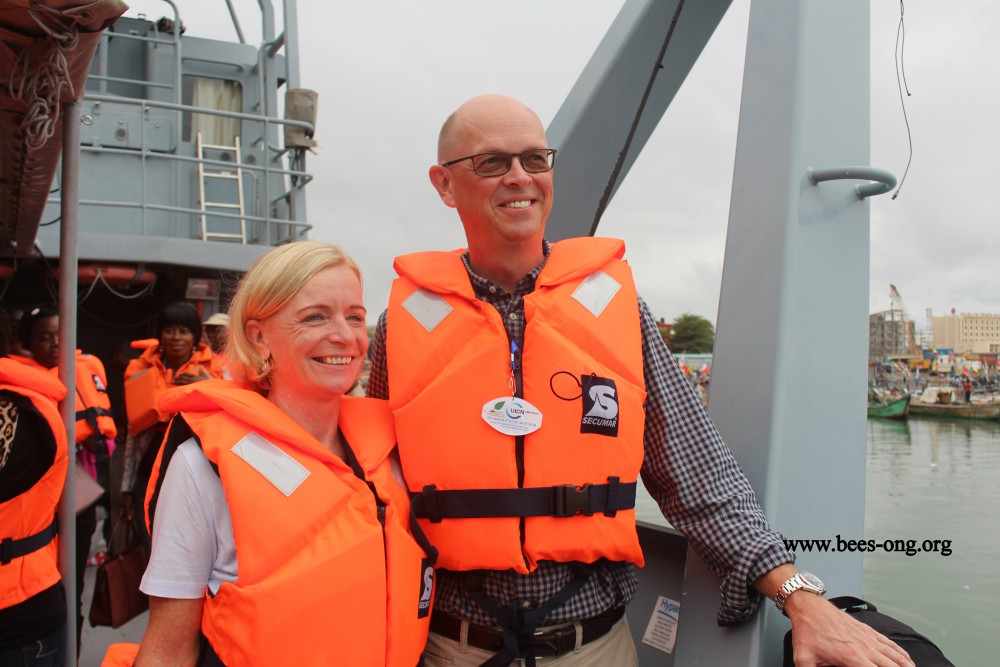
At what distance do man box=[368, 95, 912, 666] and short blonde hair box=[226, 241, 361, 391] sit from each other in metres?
0.29

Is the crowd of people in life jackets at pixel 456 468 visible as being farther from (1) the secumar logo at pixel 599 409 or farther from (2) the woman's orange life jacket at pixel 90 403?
(2) the woman's orange life jacket at pixel 90 403

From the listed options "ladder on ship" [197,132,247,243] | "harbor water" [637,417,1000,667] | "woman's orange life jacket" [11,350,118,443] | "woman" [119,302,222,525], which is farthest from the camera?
"ladder on ship" [197,132,247,243]

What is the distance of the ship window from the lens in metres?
8.93

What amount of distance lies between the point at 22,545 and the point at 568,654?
5.92 ft

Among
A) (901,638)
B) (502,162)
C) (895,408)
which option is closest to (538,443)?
(502,162)

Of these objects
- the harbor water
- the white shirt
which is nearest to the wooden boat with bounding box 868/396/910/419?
the harbor water

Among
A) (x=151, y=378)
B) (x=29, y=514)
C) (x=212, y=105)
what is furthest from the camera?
(x=212, y=105)

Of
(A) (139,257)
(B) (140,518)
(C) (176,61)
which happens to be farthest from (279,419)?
(C) (176,61)

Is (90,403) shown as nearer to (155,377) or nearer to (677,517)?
(155,377)

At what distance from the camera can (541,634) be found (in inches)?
57.2

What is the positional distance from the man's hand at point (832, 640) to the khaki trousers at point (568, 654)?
1.22ft

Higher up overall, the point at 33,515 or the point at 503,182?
the point at 503,182

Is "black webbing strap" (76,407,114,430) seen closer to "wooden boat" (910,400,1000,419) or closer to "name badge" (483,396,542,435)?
"name badge" (483,396,542,435)

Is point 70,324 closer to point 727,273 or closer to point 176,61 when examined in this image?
point 727,273
